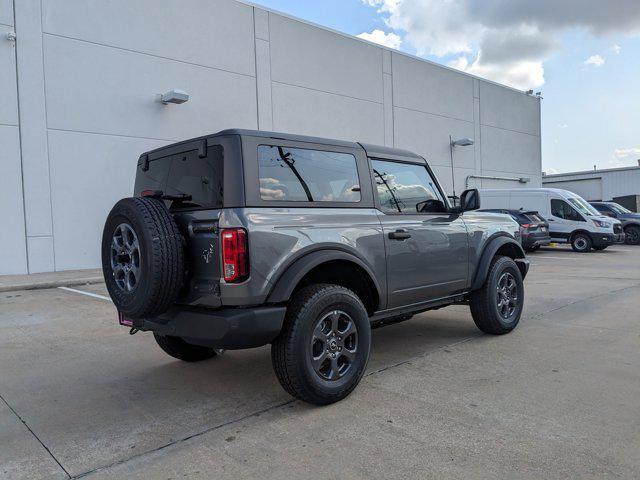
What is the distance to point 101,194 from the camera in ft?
44.0

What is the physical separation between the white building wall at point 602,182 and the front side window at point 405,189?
4078cm

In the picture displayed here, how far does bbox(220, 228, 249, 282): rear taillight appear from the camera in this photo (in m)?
3.29

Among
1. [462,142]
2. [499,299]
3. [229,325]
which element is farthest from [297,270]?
[462,142]

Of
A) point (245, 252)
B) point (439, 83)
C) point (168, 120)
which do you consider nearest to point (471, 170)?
point (439, 83)

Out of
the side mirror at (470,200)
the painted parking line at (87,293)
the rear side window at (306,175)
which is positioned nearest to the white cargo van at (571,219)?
the side mirror at (470,200)

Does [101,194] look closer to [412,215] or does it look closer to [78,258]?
[78,258]

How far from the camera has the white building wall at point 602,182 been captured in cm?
3934

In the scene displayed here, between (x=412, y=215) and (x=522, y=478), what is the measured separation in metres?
2.48

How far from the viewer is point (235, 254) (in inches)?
129

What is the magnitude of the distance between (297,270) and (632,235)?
21.1 m

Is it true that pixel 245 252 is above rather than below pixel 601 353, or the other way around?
above

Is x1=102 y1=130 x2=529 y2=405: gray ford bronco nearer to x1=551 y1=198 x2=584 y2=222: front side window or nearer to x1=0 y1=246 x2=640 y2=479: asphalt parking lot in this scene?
x1=0 y1=246 x2=640 y2=479: asphalt parking lot

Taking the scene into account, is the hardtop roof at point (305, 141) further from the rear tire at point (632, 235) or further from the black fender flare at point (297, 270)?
the rear tire at point (632, 235)

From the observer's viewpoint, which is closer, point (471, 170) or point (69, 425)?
point (69, 425)
